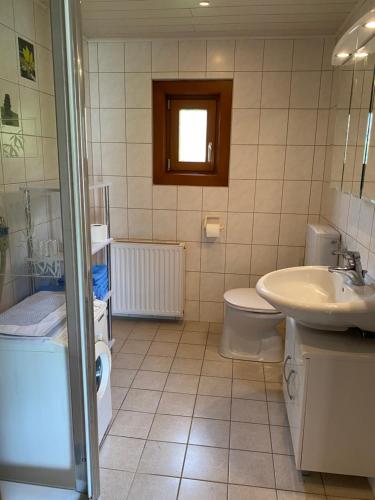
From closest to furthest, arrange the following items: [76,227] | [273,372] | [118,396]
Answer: [76,227]
[118,396]
[273,372]

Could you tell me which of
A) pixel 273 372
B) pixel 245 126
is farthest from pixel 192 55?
pixel 273 372

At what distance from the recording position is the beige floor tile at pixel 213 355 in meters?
2.79

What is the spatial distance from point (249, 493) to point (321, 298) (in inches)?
38.5

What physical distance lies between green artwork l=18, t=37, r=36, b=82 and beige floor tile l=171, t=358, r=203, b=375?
195 centimetres

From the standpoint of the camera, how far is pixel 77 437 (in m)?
1.51

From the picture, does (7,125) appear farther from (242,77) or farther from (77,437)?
(242,77)

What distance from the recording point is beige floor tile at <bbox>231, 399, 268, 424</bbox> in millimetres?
2170

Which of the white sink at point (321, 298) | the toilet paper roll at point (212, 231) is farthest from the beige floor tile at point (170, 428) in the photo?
the toilet paper roll at point (212, 231)

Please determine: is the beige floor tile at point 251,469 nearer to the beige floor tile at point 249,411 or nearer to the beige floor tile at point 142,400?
the beige floor tile at point 249,411

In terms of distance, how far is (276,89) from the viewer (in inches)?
114

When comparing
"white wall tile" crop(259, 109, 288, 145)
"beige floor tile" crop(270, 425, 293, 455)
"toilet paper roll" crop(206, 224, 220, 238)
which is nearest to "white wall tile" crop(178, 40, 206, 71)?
"white wall tile" crop(259, 109, 288, 145)

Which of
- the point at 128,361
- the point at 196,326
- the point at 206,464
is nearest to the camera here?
the point at 206,464

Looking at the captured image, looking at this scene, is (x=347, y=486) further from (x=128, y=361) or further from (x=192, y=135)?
(x=192, y=135)

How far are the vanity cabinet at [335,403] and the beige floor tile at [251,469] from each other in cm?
17
